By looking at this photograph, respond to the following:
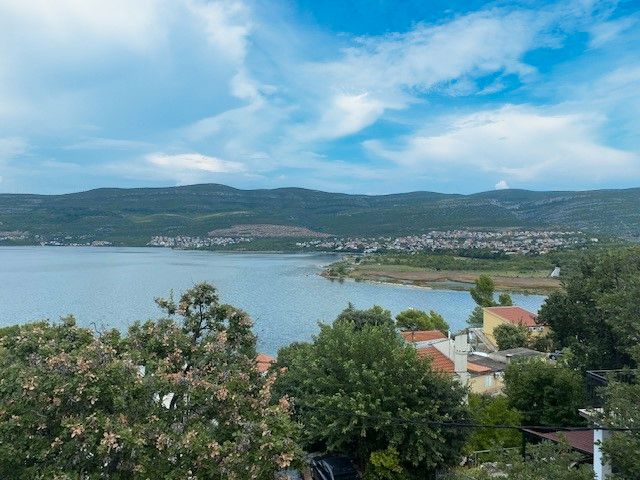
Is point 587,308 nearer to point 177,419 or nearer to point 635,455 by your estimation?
point 635,455

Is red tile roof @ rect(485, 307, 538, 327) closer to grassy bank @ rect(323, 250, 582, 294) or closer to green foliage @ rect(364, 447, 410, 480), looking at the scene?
green foliage @ rect(364, 447, 410, 480)

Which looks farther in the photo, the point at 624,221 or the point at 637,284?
the point at 624,221

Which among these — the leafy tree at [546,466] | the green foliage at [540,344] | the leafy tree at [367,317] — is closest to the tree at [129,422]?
the leafy tree at [546,466]

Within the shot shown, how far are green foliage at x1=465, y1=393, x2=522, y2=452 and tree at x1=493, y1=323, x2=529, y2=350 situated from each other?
51.3 ft

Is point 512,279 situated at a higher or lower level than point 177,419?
lower

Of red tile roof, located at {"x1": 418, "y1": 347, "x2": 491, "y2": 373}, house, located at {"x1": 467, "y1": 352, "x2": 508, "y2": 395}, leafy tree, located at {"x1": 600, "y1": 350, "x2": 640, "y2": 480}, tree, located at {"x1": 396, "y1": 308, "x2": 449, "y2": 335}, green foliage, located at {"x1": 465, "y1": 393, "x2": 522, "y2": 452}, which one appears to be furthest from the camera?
tree, located at {"x1": 396, "y1": 308, "x2": 449, "y2": 335}

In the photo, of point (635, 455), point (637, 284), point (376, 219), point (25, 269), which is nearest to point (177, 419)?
point (635, 455)

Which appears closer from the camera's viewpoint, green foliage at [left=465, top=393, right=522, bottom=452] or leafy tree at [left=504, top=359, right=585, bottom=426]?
green foliage at [left=465, top=393, right=522, bottom=452]

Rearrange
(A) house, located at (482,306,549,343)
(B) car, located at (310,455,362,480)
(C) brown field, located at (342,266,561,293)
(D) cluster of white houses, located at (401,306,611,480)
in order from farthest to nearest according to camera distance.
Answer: (C) brown field, located at (342,266,561,293) → (A) house, located at (482,306,549,343) → (B) car, located at (310,455,362,480) → (D) cluster of white houses, located at (401,306,611,480)

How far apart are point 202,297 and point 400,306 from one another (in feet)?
167

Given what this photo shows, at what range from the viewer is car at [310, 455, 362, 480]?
45.7 feet

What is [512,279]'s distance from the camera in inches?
3132

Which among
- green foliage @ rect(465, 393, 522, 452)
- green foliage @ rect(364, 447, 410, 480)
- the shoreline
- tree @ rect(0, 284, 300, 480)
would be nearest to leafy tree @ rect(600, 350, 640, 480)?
tree @ rect(0, 284, 300, 480)

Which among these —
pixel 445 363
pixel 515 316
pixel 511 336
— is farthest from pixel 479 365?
pixel 515 316
